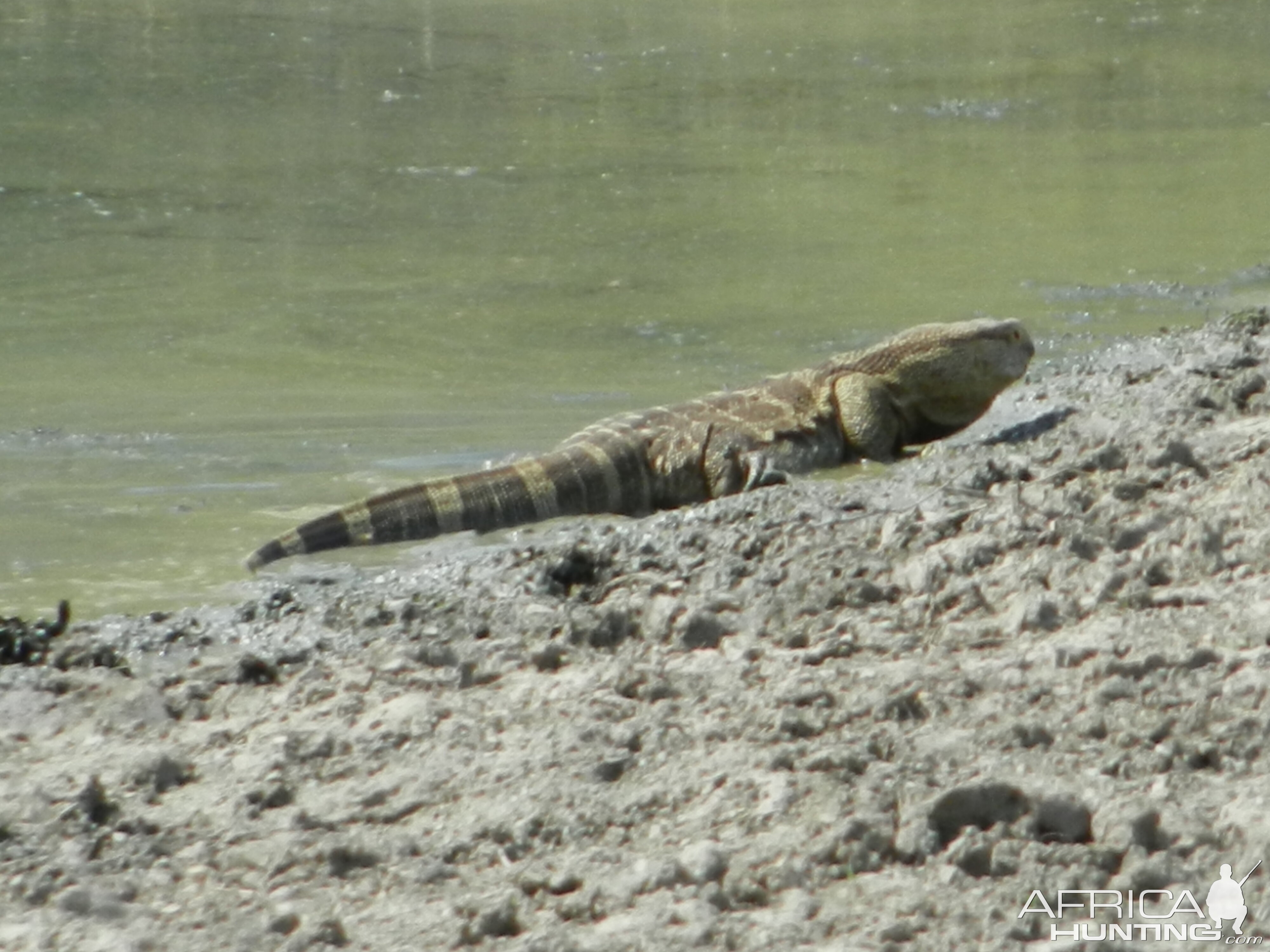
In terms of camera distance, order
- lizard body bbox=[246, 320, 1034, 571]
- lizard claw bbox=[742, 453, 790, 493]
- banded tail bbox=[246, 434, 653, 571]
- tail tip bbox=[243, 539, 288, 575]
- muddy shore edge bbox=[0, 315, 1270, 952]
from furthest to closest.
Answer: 1. lizard claw bbox=[742, 453, 790, 493]
2. lizard body bbox=[246, 320, 1034, 571]
3. banded tail bbox=[246, 434, 653, 571]
4. tail tip bbox=[243, 539, 288, 575]
5. muddy shore edge bbox=[0, 315, 1270, 952]

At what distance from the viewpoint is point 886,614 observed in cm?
468

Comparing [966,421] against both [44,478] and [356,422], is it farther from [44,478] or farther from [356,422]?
[44,478]

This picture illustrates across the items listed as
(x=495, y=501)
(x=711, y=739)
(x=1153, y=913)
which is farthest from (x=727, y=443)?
(x=1153, y=913)

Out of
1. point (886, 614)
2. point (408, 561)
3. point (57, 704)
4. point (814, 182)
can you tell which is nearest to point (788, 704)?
point (886, 614)

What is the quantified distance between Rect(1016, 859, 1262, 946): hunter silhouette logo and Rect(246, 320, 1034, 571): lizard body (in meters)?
3.68

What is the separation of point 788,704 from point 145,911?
138cm

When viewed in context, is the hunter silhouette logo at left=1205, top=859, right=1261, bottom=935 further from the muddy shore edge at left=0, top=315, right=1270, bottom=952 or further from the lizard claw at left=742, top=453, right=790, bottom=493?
the lizard claw at left=742, top=453, right=790, bottom=493

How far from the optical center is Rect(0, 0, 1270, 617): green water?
8133 millimetres

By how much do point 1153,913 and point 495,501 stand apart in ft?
13.3

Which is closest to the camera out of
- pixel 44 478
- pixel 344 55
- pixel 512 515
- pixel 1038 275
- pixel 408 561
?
pixel 408 561

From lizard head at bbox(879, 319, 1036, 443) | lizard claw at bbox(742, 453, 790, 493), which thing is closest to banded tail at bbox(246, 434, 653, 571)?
lizard claw at bbox(742, 453, 790, 493)

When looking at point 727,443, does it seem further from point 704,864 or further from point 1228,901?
point 1228,901

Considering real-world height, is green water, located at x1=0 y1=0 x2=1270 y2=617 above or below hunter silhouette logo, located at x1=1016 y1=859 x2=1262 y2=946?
above

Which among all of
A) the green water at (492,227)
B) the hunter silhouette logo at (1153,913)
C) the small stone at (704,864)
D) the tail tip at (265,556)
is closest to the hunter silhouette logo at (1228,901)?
the hunter silhouette logo at (1153,913)
